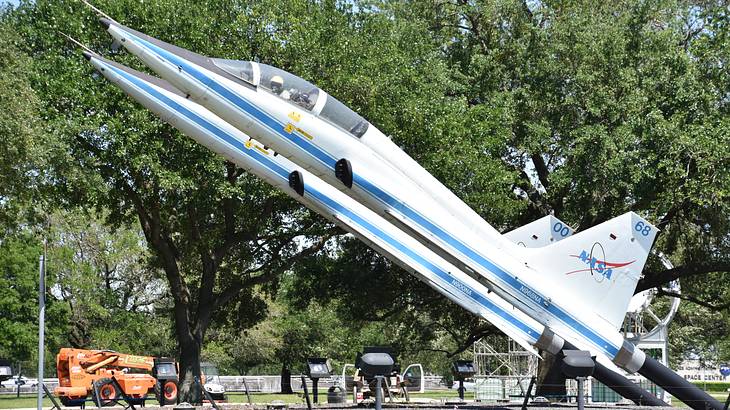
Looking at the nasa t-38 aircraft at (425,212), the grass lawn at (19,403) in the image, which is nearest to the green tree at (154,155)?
the nasa t-38 aircraft at (425,212)

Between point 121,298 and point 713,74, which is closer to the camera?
point 713,74

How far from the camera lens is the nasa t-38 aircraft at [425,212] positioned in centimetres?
1752

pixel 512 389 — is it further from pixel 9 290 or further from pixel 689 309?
pixel 689 309

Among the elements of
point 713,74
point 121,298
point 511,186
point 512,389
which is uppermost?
point 713,74

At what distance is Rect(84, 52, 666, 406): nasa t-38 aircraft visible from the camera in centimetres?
1941

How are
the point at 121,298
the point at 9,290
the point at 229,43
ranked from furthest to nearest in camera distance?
the point at 121,298
the point at 9,290
the point at 229,43

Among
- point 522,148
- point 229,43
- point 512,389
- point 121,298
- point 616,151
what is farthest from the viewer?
point 121,298

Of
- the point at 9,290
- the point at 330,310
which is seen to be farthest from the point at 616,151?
the point at 330,310

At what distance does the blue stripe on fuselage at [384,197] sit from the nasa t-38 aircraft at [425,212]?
21 millimetres

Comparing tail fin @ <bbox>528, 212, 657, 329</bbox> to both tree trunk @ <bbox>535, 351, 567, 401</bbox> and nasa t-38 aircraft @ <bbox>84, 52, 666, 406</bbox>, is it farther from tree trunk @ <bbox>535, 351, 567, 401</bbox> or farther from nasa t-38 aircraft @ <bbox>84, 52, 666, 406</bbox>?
tree trunk @ <bbox>535, 351, 567, 401</bbox>

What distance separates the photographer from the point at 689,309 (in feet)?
183

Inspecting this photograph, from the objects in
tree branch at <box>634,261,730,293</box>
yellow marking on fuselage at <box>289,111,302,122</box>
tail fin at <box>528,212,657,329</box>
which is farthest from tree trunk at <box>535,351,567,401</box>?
yellow marking on fuselage at <box>289,111,302,122</box>

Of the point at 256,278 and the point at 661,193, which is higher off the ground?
the point at 661,193

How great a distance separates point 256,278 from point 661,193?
41.2 ft
